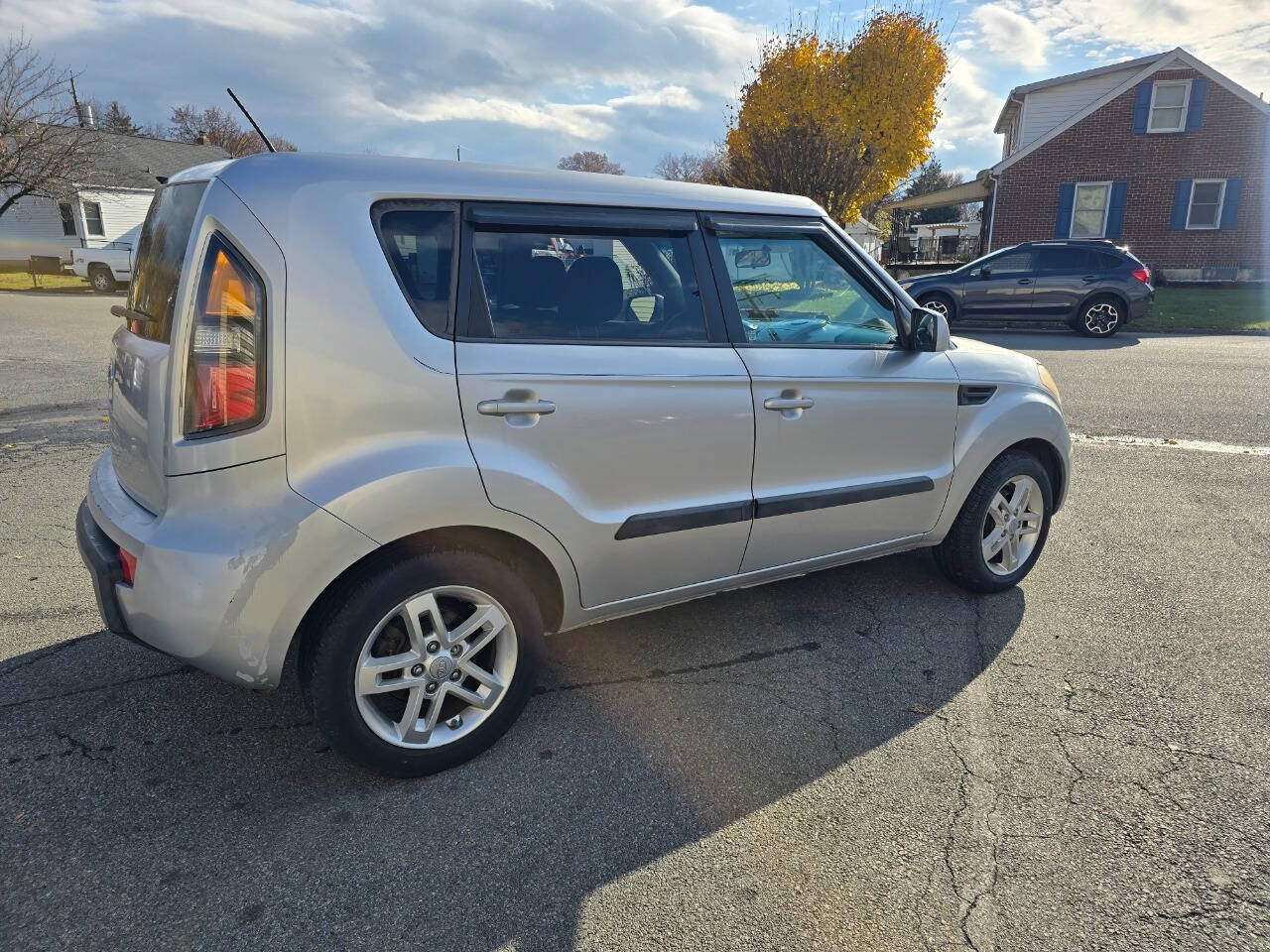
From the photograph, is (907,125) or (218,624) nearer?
(218,624)

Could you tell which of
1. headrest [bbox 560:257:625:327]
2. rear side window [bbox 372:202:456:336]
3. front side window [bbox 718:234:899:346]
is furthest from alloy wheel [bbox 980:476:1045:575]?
rear side window [bbox 372:202:456:336]

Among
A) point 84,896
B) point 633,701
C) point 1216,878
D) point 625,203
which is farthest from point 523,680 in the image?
point 1216,878

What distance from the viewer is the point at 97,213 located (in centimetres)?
3591

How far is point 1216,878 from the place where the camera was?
2.27m

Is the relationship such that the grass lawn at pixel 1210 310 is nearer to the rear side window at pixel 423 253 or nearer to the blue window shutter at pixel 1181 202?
the blue window shutter at pixel 1181 202

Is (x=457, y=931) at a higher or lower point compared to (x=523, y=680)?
lower

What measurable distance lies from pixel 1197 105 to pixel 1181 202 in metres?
2.74

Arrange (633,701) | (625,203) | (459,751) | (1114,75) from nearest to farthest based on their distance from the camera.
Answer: (459,751)
(625,203)
(633,701)
(1114,75)

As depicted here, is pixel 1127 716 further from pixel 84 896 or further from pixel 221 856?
pixel 84 896

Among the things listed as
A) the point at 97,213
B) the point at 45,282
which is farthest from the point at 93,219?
the point at 45,282

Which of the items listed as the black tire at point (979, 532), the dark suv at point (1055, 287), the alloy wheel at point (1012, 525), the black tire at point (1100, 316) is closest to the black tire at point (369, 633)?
the black tire at point (979, 532)

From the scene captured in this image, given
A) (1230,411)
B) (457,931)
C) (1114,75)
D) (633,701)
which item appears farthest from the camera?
(1114,75)

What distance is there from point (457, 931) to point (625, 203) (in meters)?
2.29

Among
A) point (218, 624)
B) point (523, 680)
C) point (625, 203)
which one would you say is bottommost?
point (523, 680)
